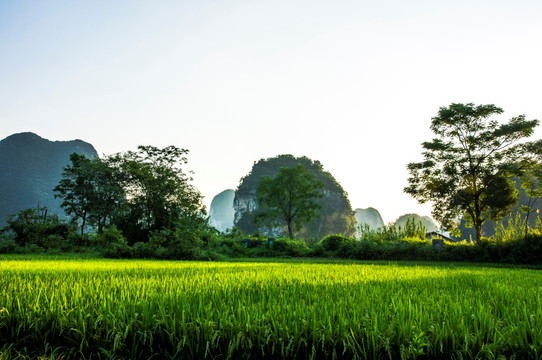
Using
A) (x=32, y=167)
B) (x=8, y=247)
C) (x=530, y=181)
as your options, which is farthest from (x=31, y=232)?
(x=32, y=167)

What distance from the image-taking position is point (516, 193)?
20.8 m

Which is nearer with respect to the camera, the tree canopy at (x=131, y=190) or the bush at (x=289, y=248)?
the bush at (x=289, y=248)

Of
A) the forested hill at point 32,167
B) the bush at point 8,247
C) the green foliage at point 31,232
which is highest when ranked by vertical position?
the forested hill at point 32,167

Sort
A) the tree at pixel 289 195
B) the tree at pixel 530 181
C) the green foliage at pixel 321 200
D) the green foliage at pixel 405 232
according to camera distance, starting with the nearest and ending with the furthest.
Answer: the tree at pixel 530 181, the green foliage at pixel 405 232, the tree at pixel 289 195, the green foliage at pixel 321 200

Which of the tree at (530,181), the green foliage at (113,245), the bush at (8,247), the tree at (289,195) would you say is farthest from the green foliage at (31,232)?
the tree at (530,181)

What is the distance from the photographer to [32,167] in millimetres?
91500

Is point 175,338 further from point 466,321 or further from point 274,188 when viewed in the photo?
point 274,188

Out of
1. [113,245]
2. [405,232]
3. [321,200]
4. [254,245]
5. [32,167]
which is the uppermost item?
[32,167]

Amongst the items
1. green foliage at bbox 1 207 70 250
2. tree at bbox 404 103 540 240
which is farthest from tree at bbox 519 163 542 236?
green foliage at bbox 1 207 70 250

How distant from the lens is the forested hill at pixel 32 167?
84.6 meters

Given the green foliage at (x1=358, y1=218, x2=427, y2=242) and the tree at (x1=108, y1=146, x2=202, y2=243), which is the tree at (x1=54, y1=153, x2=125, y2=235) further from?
the green foliage at (x1=358, y1=218, x2=427, y2=242)

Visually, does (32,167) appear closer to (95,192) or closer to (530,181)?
(95,192)

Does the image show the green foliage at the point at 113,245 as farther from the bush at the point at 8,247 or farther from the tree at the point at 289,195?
the tree at the point at 289,195

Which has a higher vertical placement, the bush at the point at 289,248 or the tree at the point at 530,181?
the tree at the point at 530,181
